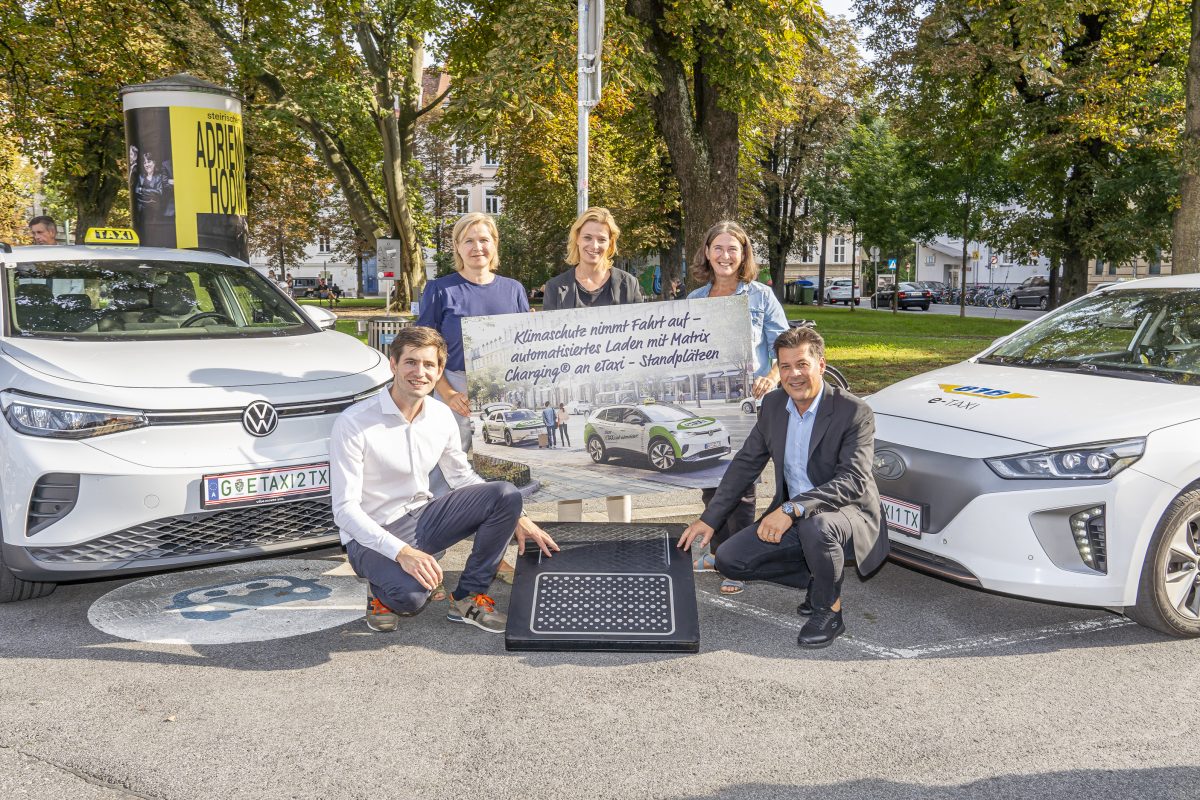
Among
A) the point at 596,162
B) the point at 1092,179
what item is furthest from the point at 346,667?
the point at 596,162

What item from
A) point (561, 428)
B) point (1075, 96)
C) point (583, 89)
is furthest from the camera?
point (1075, 96)

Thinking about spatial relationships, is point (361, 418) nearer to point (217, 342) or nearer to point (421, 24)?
point (217, 342)

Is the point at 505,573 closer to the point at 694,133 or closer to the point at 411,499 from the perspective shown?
the point at 411,499

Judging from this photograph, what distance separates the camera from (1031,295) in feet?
161

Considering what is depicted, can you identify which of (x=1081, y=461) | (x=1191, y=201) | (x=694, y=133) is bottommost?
(x=1081, y=461)

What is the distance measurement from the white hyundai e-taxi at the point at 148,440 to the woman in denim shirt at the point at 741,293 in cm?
197

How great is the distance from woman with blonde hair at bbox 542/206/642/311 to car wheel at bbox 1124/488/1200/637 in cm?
285

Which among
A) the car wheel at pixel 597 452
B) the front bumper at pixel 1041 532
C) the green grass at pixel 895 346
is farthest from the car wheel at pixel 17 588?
the green grass at pixel 895 346

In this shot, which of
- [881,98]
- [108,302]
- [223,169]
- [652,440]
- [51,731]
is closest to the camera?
[51,731]

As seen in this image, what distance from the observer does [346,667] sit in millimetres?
4168

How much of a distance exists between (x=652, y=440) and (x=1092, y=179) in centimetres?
2278

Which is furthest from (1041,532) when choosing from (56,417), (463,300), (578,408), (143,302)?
(143,302)

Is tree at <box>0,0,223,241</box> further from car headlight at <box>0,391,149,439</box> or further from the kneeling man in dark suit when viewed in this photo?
the kneeling man in dark suit

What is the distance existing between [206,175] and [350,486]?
960 centimetres
